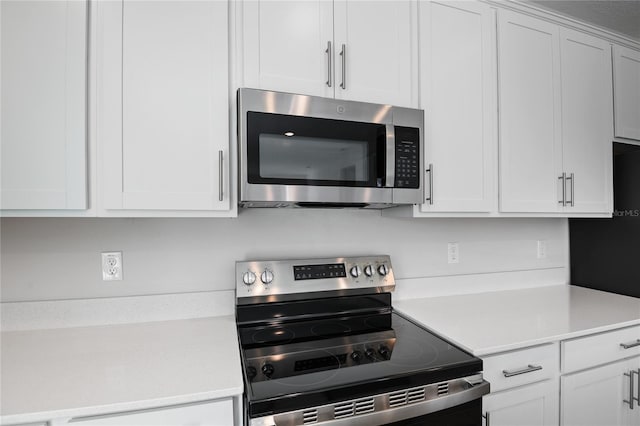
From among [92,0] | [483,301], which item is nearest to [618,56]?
[483,301]

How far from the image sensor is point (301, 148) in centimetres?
130

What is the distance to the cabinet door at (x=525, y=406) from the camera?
124 centimetres

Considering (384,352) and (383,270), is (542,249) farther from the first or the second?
(384,352)

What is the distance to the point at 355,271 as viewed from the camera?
1610 mm

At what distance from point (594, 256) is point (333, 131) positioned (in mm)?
1890

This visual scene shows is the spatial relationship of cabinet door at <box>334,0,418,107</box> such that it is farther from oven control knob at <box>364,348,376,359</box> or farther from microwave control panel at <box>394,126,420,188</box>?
oven control knob at <box>364,348,376,359</box>

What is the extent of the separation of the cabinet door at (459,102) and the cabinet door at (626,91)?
93cm

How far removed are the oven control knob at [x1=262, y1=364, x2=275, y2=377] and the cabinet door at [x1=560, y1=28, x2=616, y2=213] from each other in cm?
171

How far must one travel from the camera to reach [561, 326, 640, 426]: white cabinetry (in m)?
1.38

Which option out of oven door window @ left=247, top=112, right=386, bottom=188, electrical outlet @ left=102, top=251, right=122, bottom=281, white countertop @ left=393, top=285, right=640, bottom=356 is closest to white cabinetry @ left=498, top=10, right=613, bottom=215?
white countertop @ left=393, top=285, right=640, bottom=356

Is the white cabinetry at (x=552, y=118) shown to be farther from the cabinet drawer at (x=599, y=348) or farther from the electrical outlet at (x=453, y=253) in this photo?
the cabinet drawer at (x=599, y=348)

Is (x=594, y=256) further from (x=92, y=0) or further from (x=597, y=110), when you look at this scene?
(x=92, y=0)

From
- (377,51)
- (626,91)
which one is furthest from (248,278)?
(626,91)

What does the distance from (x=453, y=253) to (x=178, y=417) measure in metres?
1.58
